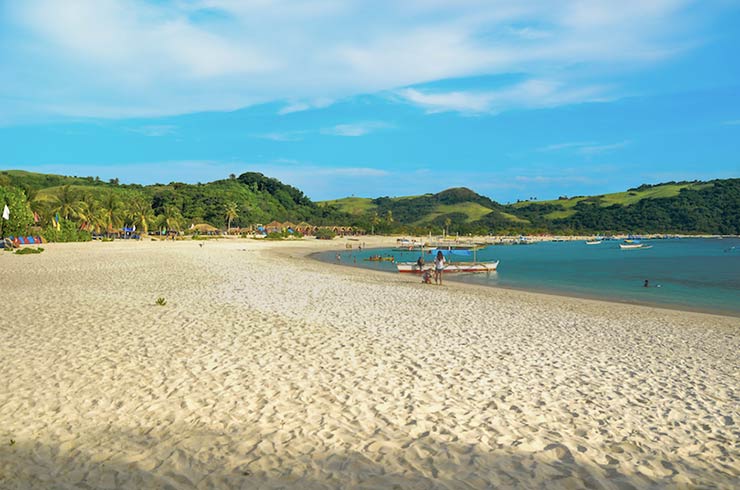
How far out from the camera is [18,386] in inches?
269

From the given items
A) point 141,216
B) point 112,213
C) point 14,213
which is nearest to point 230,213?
point 141,216

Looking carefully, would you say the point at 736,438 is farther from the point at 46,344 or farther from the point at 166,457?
the point at 46,344

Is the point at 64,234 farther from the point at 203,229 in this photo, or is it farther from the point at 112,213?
the point at 203,229

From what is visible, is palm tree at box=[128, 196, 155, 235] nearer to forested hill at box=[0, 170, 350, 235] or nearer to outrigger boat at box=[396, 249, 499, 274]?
forested hill at box=[0, 170, 350, 235]

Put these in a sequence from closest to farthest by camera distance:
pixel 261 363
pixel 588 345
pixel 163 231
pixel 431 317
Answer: pixel 261 363, pixel 588 345, pixel 431 317, pixel 163 231

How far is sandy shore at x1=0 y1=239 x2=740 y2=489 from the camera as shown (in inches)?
184

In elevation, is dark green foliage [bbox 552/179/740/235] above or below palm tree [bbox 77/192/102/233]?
above

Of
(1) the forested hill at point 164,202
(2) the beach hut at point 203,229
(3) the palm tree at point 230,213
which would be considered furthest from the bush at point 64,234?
(3) the palm tree at point 230,213

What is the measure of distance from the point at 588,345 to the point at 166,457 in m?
8.83

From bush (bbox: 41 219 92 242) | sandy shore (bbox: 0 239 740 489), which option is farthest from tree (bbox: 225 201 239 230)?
sandy shore (bbox: 0 239 740 489)

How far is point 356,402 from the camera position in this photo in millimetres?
6473

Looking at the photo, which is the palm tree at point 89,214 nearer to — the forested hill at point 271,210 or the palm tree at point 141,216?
the forested hill at point 271,210

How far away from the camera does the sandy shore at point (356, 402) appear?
15.4 feet

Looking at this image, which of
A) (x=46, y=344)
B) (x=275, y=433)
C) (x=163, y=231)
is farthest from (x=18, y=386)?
(x=163, y=231)
